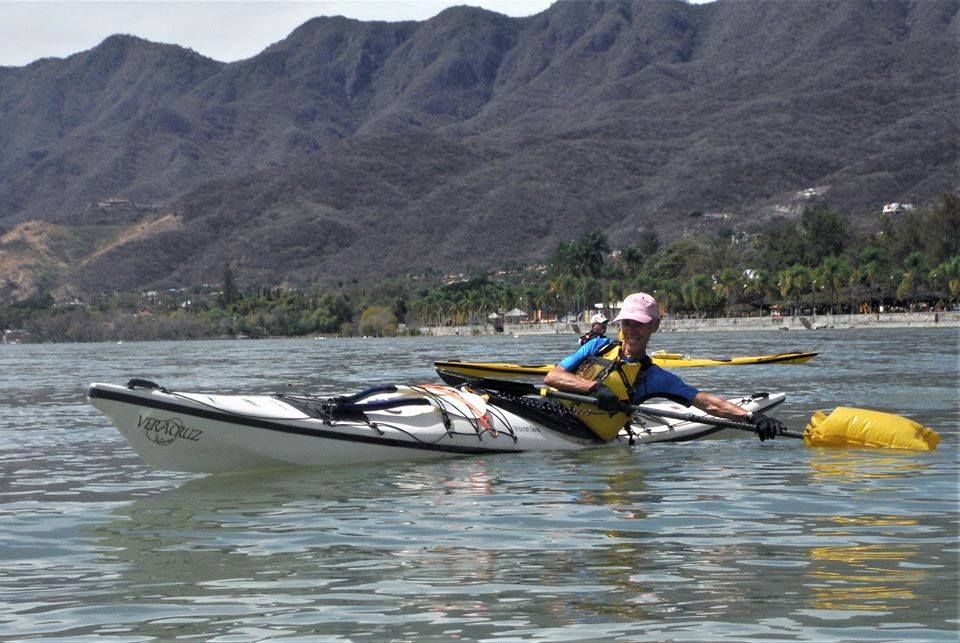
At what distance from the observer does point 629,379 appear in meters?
14.7

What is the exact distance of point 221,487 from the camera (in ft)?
47.4

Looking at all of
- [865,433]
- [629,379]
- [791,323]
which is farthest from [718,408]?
[791,323]

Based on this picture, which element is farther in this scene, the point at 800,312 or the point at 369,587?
→ the point at 800,312

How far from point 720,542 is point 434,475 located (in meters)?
5.08

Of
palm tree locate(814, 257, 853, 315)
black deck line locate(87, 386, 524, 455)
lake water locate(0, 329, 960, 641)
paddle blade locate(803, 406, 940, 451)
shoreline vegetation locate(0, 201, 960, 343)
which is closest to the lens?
lake water locate(0, 329, 960, 641)

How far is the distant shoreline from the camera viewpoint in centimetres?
12612

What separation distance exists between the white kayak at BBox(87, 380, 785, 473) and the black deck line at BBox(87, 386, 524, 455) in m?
0.01

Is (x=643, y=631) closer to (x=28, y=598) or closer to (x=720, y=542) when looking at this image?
(x=720, y=542)

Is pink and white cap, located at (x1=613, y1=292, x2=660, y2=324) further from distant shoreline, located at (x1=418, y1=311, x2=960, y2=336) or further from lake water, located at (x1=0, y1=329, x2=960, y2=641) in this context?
distant shoreline, located at (x1=418, y1=311, x2=960, y2=336)

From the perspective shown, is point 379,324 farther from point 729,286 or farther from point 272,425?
point 272,425

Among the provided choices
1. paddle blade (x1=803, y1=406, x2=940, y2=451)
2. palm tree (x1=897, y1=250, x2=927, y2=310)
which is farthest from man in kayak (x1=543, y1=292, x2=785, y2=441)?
palm tree (x1=897, y1=250, x2=927, y2=310)

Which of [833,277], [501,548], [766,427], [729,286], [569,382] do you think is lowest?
[501,548]

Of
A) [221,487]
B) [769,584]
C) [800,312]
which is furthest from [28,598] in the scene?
[800,312]

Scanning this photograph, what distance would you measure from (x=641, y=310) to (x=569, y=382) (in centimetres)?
152
